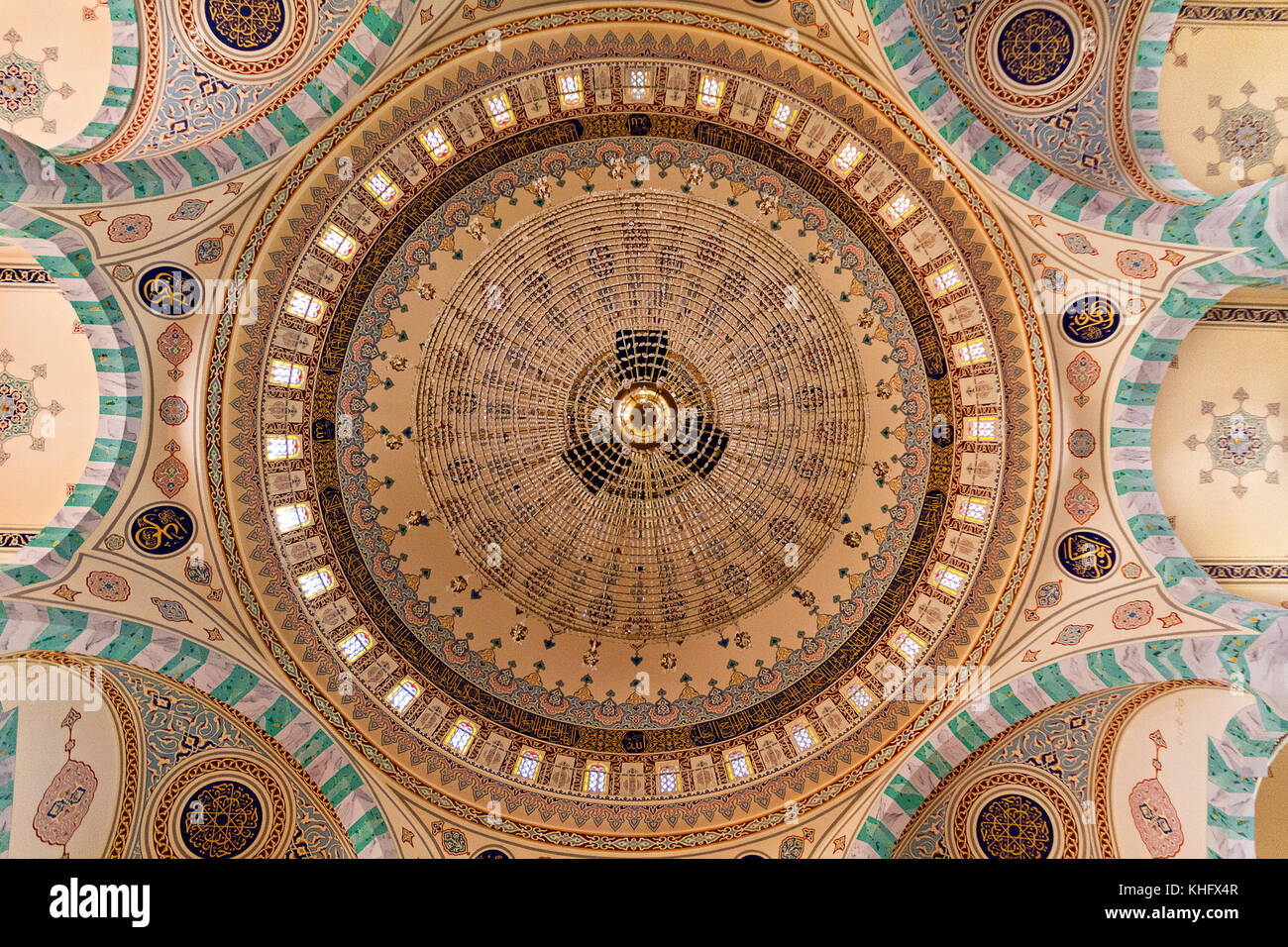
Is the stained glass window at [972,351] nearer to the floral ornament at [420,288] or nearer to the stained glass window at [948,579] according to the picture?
the stained glass window at [948,579]

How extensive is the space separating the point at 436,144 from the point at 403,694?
9.70 m

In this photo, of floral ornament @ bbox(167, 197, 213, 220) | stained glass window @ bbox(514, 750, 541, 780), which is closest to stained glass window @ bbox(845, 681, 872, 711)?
stained glass window @ bbox(514, 750, 541, 780)

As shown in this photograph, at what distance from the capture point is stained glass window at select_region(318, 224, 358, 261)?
41.7 ft

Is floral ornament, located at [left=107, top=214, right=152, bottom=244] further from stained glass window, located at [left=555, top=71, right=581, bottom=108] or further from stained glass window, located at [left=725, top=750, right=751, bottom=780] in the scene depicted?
stained glass window, located at [left=725, top=750, right=751, bottom=780]

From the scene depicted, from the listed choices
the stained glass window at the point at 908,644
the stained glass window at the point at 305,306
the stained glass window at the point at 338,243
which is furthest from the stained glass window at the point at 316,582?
the stained glass window at the point at 908,644

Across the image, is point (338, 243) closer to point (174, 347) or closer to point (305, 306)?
point (305, 306)

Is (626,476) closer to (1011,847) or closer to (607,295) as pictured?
(607,295)

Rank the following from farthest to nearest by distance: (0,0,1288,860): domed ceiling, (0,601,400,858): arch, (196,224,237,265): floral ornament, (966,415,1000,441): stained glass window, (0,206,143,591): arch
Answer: (966,415,1000,441): stained glass window < (196,224,237,265): floral ornament < (0,0,1288,860): domed ceiling < (0,601,400,858): arch < (0,206,143,591): arch

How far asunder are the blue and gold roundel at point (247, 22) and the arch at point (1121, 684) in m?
15.3

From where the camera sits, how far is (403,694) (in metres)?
13.8

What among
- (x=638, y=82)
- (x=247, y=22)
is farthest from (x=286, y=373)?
(x=638, y=82)

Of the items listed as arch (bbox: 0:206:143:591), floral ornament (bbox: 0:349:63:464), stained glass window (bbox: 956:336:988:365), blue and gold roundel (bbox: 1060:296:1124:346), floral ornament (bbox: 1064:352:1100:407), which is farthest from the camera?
stained glass window (bbox: 956:336:988:365)

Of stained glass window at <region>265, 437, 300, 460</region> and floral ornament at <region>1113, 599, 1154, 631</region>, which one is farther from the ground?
stained glass window at <region>265, 437, 300, 460</region>

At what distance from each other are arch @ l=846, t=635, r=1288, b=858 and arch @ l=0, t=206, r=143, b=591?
13.2 m
